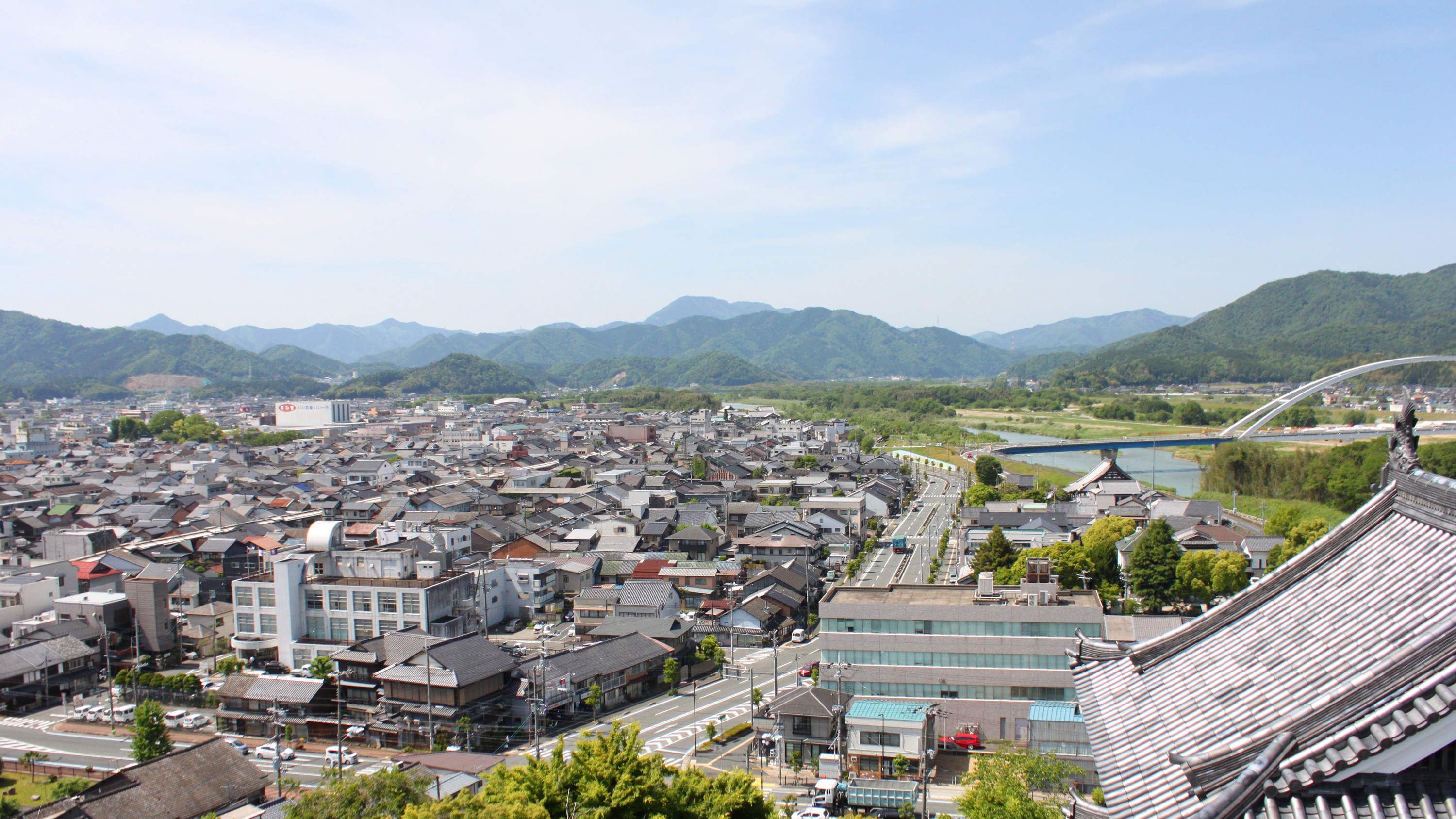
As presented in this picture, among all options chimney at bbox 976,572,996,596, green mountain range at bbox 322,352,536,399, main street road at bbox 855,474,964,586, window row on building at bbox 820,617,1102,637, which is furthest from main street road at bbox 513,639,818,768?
green mountain range at bbox 322,352,536,399

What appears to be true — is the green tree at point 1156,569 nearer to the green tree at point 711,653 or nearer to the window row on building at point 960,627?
the window row on building at point 960,627

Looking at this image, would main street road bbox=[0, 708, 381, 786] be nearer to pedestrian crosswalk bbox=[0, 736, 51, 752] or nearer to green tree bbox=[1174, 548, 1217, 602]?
pedestrian crosswalk bbox=[0, 736, 51, 752]

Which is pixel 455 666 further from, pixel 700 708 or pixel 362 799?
pixel 362 799

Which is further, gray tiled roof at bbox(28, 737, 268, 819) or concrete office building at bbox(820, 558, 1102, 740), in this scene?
concrete office building at bbox(820, 558, 1102, 740)

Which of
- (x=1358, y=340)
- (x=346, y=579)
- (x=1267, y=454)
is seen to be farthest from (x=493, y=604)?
(x=1358, y=340)

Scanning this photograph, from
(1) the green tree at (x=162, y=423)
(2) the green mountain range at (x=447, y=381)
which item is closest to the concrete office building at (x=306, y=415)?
(1) the green tree at (x=162, y=423)

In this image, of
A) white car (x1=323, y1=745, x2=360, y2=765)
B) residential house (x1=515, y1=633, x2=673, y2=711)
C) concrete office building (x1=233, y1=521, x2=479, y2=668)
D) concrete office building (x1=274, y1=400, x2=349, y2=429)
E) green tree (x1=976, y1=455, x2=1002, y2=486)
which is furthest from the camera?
concrete office building (x1=274, y1=400, x2=349, y2=429)

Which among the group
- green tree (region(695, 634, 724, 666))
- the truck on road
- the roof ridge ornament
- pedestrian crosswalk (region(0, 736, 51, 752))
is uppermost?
the roof ridge ornament
